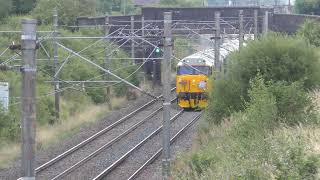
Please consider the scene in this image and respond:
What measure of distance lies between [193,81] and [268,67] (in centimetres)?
958

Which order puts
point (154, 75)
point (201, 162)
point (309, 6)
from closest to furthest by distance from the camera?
1. point (201, 162)
2. point (154, 75)
3. point (309, 6)

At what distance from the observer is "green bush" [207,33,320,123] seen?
22.8m

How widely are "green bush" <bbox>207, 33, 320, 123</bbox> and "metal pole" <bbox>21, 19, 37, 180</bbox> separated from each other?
13502 millimetres

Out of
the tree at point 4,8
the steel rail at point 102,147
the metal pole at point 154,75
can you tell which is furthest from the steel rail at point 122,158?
the tree at point 4,8

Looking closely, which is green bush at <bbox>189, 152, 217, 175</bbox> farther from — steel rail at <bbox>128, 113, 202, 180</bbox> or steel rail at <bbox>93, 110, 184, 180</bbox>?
steel rail at <bbox>93, 110, 184, 180</bbox>

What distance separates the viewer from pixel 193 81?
106 feet

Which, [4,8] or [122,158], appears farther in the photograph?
[4,8]

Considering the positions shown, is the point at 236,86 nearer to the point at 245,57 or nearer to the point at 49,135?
the point at 245,57

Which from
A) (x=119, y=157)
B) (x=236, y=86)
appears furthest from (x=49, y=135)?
(x=236, y=86)

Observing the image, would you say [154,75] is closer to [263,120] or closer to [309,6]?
[309,6]

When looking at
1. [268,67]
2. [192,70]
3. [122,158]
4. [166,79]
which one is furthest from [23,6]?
[166,79]

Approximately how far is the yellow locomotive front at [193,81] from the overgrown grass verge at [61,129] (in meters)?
4.52

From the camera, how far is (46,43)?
1468 inches

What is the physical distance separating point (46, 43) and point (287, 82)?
61.1ft
